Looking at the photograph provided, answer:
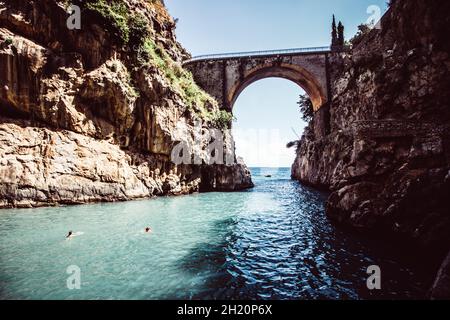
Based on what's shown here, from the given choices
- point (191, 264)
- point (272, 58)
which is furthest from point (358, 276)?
point (272, 58)

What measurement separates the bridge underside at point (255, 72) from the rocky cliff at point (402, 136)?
8.13 metres

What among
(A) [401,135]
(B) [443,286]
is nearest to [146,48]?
(A) [401,135]

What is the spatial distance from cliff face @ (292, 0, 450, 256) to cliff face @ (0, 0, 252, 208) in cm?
1297

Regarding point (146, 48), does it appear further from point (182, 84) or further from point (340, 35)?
point (340, 35)

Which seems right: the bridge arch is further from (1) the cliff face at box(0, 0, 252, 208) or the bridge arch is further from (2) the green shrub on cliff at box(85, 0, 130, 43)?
(2) the green shrub on cliff at box(85, 0, 130, 43)

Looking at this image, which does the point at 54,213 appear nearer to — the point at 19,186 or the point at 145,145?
the point at 19,186

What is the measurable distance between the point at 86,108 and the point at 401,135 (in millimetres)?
17439

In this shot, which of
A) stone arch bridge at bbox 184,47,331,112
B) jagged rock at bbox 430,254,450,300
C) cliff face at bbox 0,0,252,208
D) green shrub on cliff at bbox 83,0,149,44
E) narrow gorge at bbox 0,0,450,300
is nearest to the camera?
jagged rock at bbox 430,254,450,300

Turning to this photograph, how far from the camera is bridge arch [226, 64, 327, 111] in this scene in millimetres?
27391

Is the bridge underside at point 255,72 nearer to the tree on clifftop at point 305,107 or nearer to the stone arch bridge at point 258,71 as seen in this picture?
the stone arch bridge at point 258,71

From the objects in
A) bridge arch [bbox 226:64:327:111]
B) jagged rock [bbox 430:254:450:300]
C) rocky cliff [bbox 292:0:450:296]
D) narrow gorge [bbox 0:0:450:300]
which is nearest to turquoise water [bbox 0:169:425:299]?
narrow gorge [bbox 0:0:450:300]

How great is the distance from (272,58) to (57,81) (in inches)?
885

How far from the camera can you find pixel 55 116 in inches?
535

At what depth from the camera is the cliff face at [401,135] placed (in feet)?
21.4
